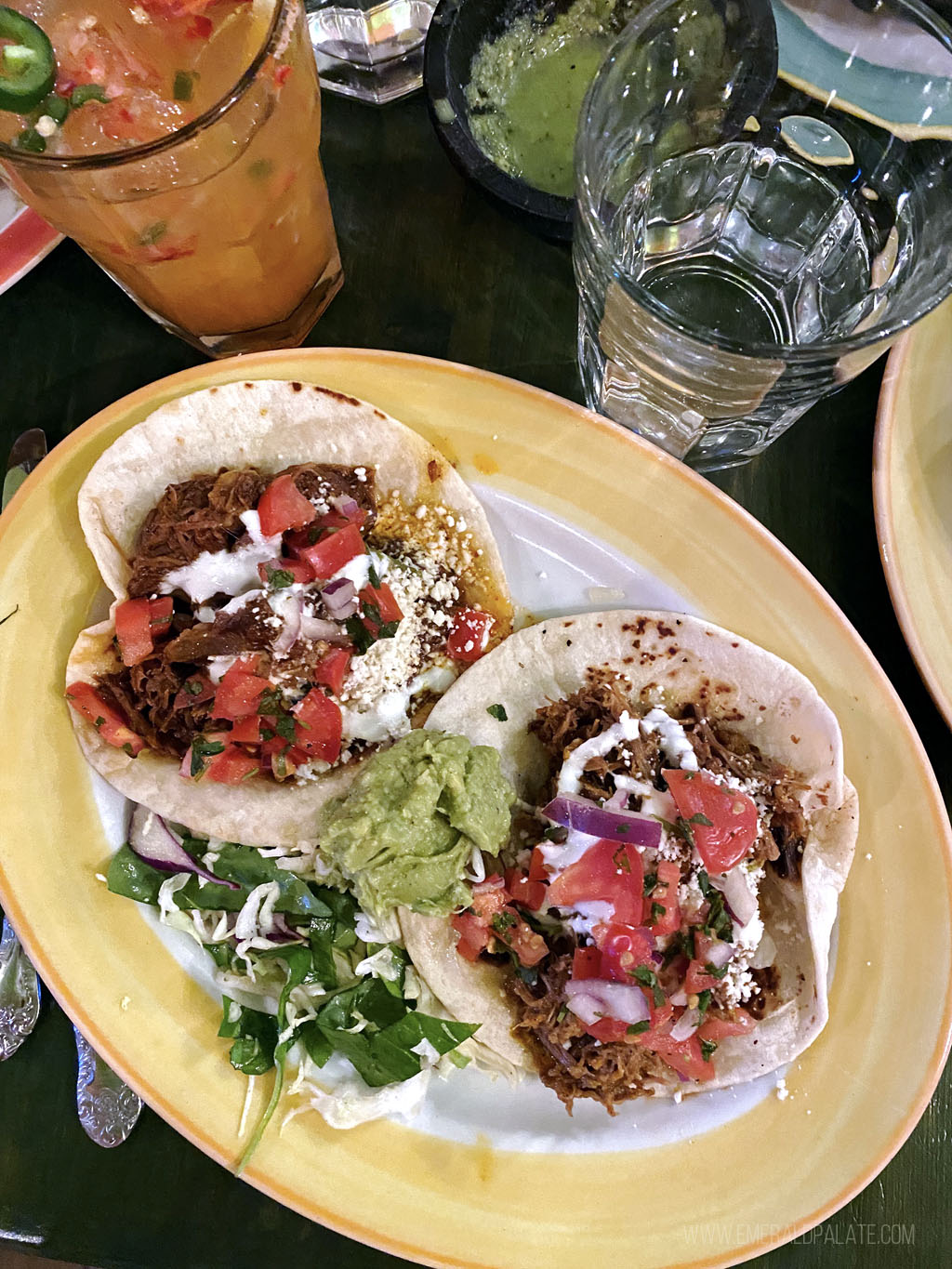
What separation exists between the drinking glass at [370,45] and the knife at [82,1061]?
249cm

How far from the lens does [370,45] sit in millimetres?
2465

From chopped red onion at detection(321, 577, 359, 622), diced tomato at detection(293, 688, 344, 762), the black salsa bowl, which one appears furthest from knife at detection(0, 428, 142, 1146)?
the black salsa bowl

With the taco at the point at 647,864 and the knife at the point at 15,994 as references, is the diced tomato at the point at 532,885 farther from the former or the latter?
the knife at the point at 15,994

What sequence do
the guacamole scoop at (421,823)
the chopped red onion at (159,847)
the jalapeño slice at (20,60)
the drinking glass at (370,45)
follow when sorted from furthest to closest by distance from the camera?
the drinking glass at (370,45), the chopped red onion at (159,847), the guacamole scoop at (421,823), the jalapeño slice at (20,60)

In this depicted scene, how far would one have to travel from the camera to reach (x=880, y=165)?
6.81 feet

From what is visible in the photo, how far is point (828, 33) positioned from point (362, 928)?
2.42 metres

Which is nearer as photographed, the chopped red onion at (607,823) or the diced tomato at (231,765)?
the chopped red onion at (607,823)

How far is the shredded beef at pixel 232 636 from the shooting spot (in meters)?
2.13

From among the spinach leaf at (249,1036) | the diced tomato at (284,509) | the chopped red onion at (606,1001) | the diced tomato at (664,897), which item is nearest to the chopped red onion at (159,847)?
the spinach leaf at (249,1036)

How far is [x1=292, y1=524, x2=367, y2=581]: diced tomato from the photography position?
2.15 metres

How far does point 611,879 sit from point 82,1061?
4.81 ft

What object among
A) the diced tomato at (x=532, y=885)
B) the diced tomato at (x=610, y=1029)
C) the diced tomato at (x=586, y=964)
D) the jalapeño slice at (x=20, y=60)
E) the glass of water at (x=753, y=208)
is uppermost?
the jalapeño slice at (x=20, y=60)

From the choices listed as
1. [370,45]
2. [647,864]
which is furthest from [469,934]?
[370,45]

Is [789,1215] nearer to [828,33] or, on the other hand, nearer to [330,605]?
[330,605]
